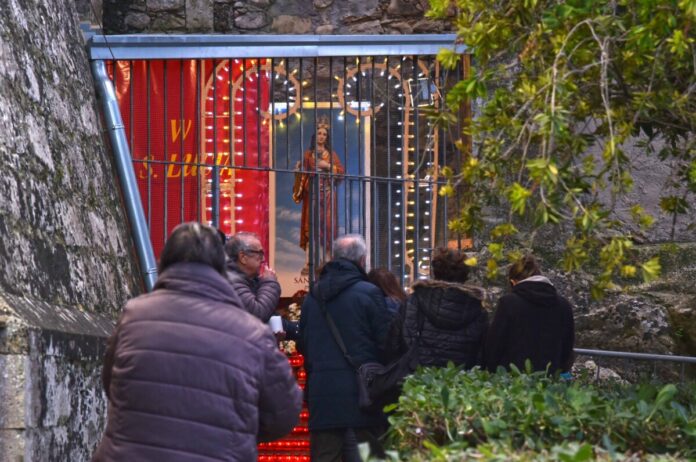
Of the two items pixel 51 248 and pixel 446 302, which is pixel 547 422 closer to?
pixel 446 302

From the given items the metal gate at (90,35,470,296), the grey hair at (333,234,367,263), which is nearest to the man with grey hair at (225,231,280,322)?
the grey hair at (333,234,367,263)

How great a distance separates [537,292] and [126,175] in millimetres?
3779

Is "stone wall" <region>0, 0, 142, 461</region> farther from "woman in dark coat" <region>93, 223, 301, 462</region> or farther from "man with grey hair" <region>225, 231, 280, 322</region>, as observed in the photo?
"woman in dark coat" <region>93, 223, 301, 462</region>

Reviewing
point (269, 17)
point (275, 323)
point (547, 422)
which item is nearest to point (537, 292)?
point (275, 323)

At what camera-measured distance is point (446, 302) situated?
675 centimetres

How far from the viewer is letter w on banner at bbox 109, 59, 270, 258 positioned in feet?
34.4

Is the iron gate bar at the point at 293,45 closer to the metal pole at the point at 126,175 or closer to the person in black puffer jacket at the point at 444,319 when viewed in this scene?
the metal pole at the point at 126,175

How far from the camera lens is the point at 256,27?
1342cm

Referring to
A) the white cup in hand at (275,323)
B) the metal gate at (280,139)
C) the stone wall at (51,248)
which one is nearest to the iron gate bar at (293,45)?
the metal gate at (280,139)

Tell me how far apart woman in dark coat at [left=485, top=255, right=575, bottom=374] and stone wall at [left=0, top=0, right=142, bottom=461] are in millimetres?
2094

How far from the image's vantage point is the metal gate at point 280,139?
32.8ft

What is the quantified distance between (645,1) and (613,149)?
56 centimetres

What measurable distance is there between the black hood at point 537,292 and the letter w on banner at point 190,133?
3.89 metres

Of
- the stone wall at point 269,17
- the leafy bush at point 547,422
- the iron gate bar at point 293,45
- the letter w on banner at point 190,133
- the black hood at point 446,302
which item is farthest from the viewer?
the stone wall at point 269,17
